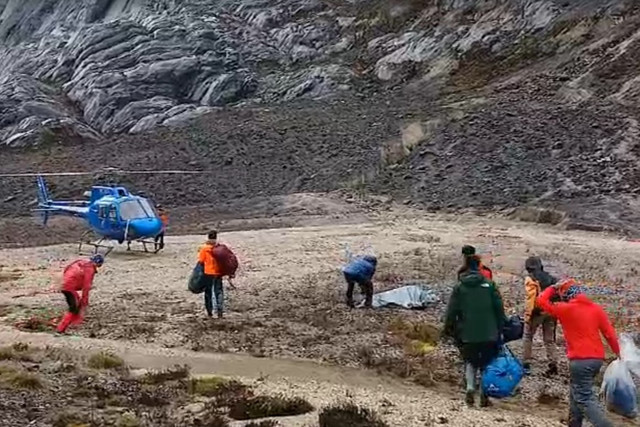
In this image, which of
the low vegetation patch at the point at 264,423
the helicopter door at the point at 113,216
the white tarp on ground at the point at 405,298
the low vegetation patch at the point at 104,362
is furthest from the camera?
the helicopter door at the point at 113,216

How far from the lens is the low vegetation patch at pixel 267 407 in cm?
1029

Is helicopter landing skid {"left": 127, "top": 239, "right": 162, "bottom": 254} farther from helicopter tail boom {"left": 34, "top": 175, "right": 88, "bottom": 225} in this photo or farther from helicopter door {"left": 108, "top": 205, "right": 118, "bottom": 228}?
helicopter tail boom {"left": 34, "top": 175, "right": 88, "bottom": 225}

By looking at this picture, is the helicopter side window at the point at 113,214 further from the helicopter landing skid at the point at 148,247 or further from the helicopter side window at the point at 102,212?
the helicopter landing skid at the point at 148,247

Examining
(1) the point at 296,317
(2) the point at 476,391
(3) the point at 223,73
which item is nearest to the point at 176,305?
(1) the point at 296,317

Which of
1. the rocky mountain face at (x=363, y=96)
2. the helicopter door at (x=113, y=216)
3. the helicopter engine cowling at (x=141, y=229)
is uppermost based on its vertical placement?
the rocky mountain face at (x=363, y=96)

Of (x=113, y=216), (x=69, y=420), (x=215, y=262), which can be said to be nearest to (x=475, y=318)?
(x=69, y=420)

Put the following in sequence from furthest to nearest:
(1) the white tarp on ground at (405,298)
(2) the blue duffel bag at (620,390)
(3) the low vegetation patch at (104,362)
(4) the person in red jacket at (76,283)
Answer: (1) the white tarp on ground at (405,298)
(4) the person in red jacket at (76,283)
(3) the low vegetation patch at (104,362)
(2) the blue duffel bag at (620,390)

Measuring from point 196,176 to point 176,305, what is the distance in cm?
2331

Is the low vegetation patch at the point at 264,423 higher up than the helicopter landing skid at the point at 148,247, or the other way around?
the helicopter landing skid at the point at 148,247

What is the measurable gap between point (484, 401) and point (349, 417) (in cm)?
172

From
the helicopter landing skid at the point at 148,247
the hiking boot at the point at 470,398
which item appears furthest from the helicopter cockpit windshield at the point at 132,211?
the hiking boot at the point at 470,398

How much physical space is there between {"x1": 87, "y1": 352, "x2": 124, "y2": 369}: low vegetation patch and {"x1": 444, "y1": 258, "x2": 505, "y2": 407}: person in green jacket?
16.1 feet

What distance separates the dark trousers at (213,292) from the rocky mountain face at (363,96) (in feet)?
55.1

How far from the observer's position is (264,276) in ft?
69.6
